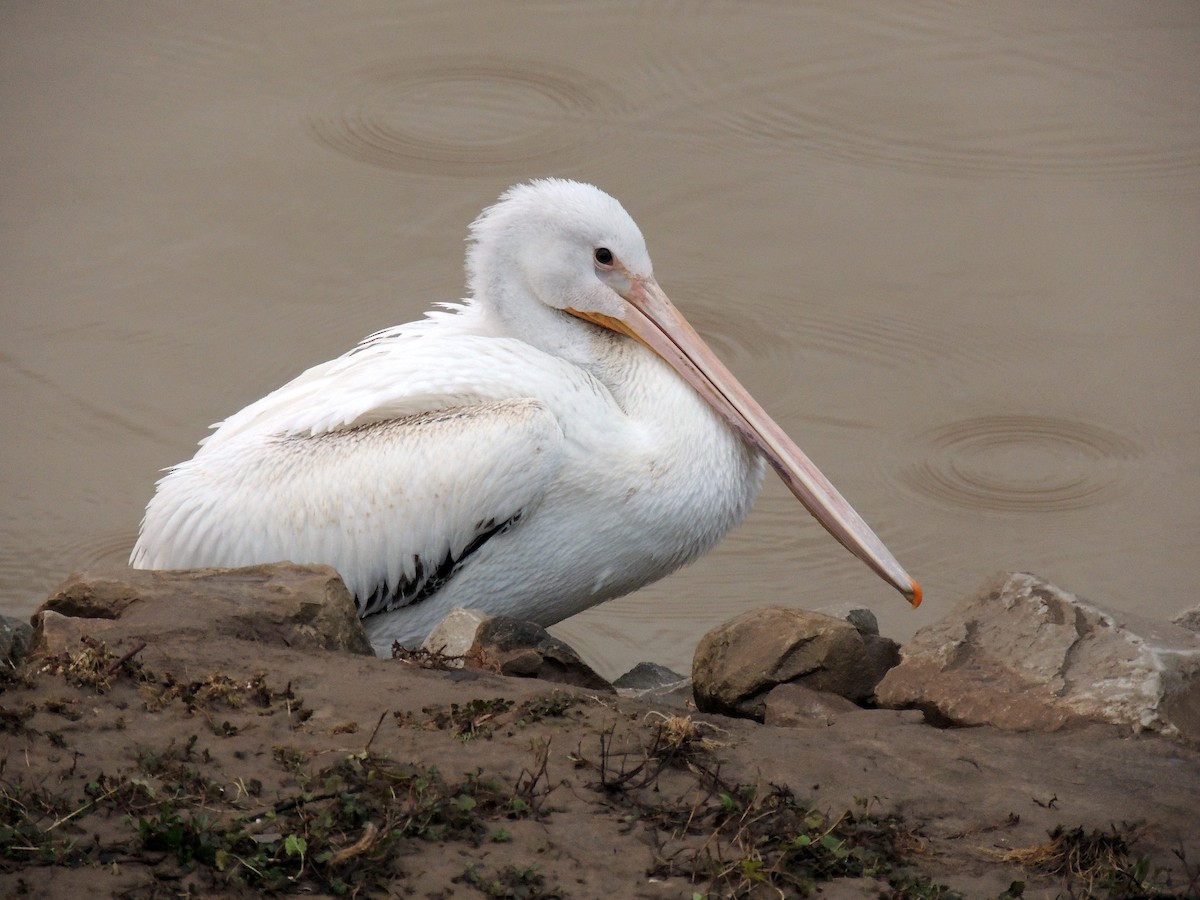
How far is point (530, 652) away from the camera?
3969mm

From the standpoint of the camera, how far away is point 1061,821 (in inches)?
122

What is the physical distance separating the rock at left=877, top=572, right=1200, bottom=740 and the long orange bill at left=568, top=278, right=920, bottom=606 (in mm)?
648

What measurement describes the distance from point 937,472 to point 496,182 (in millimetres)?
3558

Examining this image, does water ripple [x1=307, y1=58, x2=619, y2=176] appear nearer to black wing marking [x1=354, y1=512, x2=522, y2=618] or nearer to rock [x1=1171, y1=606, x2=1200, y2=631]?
black wing marking [x1=354, y1=512, x2=522, y2=618]

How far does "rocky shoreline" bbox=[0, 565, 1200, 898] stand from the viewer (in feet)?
9.01

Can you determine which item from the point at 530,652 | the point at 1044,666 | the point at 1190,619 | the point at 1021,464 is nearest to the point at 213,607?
the point at 530,652

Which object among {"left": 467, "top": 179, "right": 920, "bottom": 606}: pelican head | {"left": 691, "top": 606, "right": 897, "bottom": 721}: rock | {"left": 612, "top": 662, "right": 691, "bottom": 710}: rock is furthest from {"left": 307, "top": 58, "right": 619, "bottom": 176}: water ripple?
{"left": 691, "top": 606, "right": 897, "bottom": 721}: rock

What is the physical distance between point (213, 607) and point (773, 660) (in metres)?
1.39

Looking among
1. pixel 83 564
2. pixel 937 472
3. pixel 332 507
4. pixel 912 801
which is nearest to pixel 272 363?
pixel 83 564

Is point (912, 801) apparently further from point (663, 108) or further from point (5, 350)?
point (663, 108)

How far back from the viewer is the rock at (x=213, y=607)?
3.63 metres

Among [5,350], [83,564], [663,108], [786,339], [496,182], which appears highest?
[663,108]

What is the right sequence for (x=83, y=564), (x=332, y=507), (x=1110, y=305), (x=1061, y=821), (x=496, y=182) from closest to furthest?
(x=1061, y=821), (x=332, y=507), (x=83, y=564), (x=1110, y=305), (x=496, y=182)

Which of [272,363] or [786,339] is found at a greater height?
[786,339]
